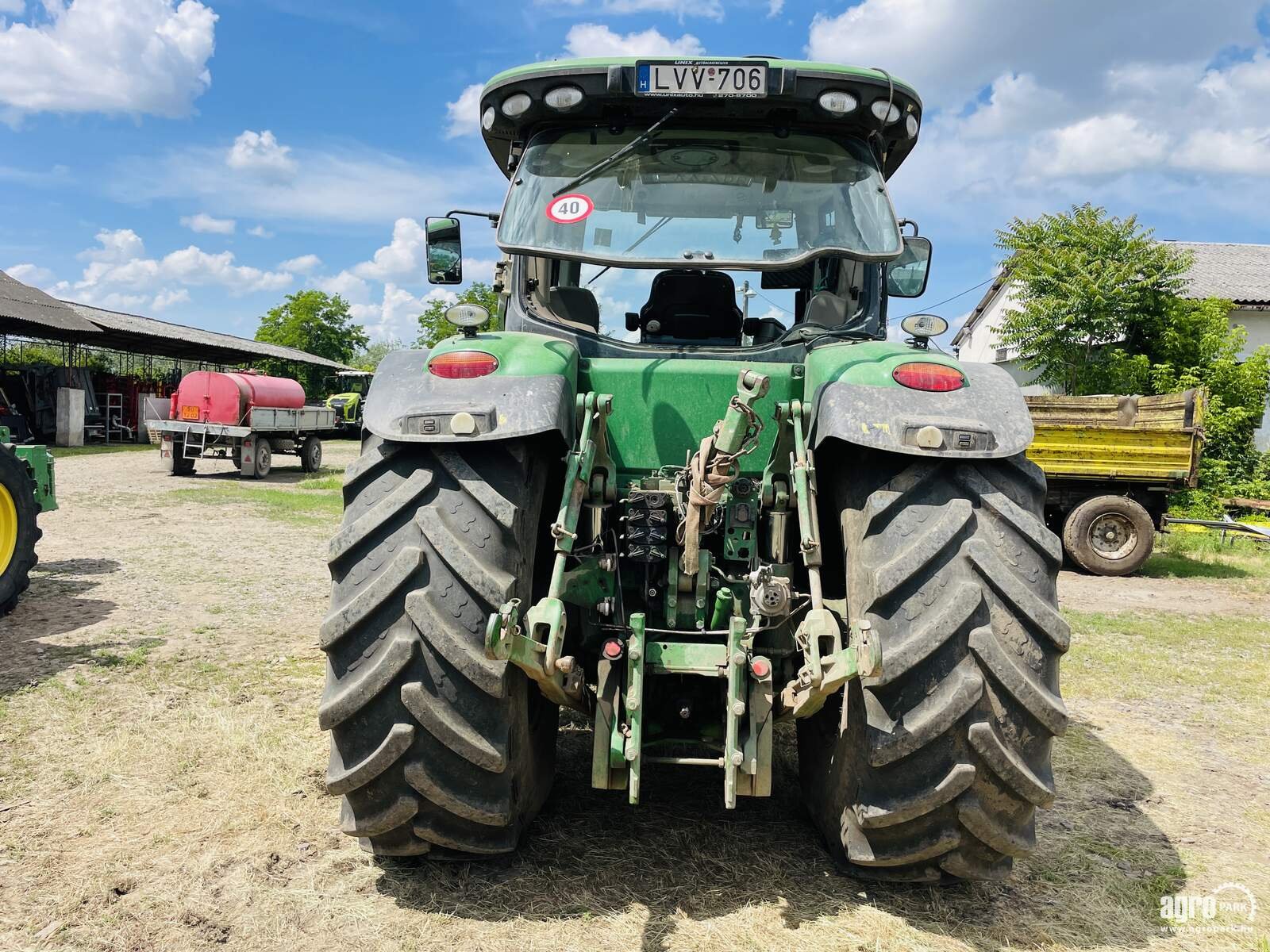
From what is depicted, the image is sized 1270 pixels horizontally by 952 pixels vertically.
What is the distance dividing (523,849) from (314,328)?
47.2 m

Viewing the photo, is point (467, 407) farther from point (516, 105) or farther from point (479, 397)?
point (516, 105)

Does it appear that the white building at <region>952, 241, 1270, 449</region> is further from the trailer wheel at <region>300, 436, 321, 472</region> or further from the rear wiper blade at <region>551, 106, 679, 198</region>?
the rear wiper blade at <region>551, 106, 679, 198</region>

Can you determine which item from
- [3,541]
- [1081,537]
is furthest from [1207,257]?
[3,541]

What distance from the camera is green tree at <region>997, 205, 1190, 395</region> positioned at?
57.0 feet

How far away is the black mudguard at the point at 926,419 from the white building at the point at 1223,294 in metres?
15.5

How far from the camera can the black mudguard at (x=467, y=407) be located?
2.75 meters

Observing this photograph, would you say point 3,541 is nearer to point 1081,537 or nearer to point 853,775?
point 853,775

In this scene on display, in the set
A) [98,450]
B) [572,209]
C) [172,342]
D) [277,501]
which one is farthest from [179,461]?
A: [572,209]

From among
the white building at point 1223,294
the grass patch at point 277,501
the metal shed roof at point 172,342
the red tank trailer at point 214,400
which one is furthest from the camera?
the metal shed roof at point 172,342

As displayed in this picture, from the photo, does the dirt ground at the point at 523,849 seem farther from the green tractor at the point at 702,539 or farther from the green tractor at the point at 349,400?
the green tractor at the point at 349,400

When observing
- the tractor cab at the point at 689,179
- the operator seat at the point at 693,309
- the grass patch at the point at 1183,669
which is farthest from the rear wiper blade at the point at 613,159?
the grass patch at the point at 1183,669

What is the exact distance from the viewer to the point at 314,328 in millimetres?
46719

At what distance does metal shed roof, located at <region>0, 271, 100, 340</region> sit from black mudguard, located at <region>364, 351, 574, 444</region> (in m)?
23.1

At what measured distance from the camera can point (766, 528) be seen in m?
3.15
